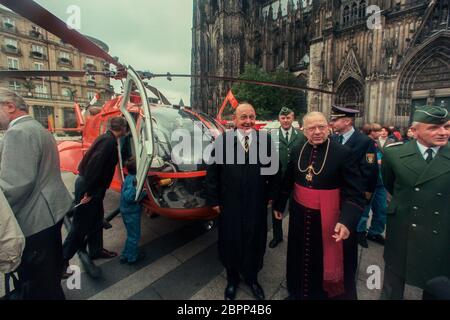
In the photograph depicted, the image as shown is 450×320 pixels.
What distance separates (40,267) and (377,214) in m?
4.76

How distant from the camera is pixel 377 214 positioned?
3.75 meters

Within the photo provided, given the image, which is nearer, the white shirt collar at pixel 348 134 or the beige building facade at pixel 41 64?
the white shirt collar at pixel 348 134

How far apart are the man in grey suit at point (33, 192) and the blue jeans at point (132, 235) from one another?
94 cm

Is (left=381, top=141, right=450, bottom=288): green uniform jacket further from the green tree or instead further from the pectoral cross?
the green tree

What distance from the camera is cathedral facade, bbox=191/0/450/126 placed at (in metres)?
17.7

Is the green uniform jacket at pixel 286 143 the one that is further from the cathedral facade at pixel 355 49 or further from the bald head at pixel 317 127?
the cathedral facade at pixel 355 49

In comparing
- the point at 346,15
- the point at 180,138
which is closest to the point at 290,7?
the point at 346,15

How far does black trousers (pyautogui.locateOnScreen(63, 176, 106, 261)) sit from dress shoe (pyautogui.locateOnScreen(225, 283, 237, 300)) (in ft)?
6.49

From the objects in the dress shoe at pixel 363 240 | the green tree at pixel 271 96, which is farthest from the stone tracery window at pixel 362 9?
the dress shoe at pixel 363 240

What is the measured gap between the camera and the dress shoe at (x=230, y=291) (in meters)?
2.36

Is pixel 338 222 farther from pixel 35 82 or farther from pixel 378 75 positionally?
pixel 35 82

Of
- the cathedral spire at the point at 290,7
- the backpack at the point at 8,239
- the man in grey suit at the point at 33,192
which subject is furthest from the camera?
the cathedral spire at the point at 290,7

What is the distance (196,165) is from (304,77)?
31.5m

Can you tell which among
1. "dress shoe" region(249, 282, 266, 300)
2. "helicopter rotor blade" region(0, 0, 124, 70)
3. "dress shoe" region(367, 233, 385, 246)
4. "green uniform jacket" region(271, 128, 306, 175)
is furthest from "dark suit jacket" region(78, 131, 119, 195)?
"dress shoe" region(367, 233, 385, 246)
